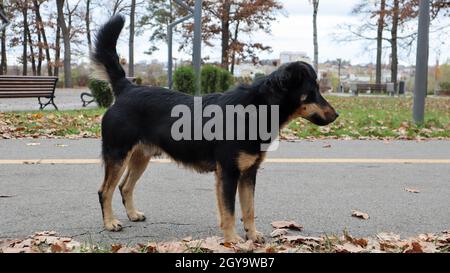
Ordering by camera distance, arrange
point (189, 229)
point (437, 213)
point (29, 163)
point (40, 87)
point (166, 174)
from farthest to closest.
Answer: point (40, 87)
point (29, 163)
point (166, 174)
point (437, 213)
point (189, 229)

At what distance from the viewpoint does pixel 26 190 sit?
5.55 meters

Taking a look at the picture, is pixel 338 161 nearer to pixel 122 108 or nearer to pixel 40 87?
pixel 122 108

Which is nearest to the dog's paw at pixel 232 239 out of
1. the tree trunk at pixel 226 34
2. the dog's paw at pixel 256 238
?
the dog's paw at pixel 256 238

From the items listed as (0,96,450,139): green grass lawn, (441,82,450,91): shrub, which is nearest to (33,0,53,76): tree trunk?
(441,82,450,91): shrub

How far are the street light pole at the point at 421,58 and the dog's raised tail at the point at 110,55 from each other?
27.3ft

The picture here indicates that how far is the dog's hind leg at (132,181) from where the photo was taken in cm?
459

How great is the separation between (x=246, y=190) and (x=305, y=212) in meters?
1.03

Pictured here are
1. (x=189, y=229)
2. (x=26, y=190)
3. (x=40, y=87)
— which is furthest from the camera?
(x=40, y=87)

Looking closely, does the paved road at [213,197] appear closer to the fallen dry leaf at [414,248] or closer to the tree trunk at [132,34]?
the fallen dry leaf at [414,248]

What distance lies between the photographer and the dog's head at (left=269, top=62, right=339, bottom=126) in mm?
3871

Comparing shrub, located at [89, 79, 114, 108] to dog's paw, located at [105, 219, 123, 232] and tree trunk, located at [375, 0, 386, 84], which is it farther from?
tree trunk, located at [375, 0, 386, 84]

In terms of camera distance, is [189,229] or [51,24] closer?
[189,229]

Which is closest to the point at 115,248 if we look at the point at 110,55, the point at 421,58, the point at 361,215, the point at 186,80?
the point at 110,55
